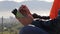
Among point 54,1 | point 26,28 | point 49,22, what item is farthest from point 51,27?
point 54,1

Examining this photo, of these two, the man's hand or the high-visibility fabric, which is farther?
the high-visibility fabric

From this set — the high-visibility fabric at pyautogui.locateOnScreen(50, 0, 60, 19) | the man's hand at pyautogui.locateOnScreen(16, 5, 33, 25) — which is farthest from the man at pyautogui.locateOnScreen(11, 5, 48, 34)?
the high-visibility fabric at pyautogui.locateOnScreen(50, 0, 60, 19)

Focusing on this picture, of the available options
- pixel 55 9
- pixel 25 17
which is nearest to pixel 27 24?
pixel 25 17

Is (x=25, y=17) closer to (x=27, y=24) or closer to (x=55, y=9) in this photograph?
(x=27, y=24)

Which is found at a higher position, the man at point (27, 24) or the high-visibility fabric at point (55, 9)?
the high-visibility fabric at point (55, 9)

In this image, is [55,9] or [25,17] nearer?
[25,17]

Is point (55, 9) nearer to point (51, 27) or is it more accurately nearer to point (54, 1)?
point (54, 1)

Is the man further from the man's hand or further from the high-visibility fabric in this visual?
the high-visibility fabric

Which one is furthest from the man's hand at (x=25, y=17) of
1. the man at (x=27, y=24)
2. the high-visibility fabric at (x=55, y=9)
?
the high-visibility fabric at (x=55, y=9)

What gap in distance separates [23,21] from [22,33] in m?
0.11

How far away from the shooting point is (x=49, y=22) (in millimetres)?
2570

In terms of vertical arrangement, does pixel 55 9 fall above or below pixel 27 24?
above

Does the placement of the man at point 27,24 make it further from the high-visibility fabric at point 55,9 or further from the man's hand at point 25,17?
the high-visibility fabric at point 55,9

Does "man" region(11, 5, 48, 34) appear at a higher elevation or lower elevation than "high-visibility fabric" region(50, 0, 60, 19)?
lower
